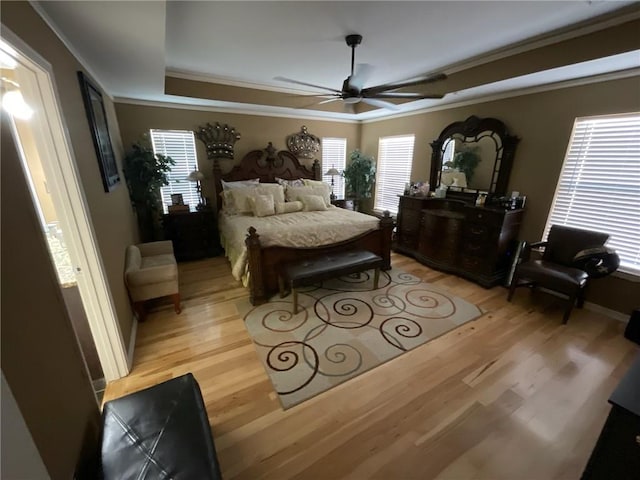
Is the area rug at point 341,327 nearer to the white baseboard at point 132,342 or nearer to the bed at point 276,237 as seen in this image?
the bed at point 276,237

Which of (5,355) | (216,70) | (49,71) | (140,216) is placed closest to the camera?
(5,355)

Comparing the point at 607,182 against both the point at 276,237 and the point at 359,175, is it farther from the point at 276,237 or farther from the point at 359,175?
the point at 276,237

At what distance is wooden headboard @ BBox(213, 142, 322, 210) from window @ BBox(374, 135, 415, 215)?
4.34ft

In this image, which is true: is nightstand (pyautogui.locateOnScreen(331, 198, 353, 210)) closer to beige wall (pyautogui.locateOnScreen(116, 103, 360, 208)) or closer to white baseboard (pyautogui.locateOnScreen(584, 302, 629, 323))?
beige wall (pyautogui.locateOnScreen(116, 103, 360, 208))

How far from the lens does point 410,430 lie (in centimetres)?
159

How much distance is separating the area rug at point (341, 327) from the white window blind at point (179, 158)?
95.7 inches

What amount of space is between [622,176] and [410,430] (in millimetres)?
3147

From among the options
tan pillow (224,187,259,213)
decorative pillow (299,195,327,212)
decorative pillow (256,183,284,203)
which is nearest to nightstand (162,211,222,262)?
tan pillow (224,187,259,213)

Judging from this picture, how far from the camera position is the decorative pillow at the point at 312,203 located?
167 inches

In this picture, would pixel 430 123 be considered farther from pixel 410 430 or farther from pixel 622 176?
pixel 410 430

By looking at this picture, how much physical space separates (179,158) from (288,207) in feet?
6.17

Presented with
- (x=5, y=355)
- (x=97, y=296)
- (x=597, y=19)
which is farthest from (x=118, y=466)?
(x=597, y=19)

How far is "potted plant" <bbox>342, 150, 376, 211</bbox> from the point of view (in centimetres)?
506

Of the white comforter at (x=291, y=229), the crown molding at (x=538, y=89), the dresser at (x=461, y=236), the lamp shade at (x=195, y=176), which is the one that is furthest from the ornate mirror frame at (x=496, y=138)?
the lamp shade at (x=195, y=176)
